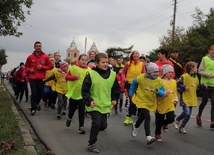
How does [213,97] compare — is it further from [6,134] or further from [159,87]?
[6,134]

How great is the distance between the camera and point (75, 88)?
8406 millimetres

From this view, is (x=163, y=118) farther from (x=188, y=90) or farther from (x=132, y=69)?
(x=132, y=69)

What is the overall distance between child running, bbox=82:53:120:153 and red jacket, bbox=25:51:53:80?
14.6 feet

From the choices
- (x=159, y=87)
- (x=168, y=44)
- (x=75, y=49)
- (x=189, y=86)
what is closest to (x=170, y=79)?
(x=159, y=87)

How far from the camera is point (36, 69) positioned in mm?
10555

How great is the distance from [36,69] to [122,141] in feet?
13.9

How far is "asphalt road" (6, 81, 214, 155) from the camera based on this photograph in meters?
6.54

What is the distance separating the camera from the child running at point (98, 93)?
6.30 meters

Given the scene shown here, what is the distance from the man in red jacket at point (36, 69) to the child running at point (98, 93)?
4.37 metres

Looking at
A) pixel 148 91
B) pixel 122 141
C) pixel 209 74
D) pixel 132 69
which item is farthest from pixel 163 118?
pixel 132 69

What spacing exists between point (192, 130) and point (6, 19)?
38.9 feet

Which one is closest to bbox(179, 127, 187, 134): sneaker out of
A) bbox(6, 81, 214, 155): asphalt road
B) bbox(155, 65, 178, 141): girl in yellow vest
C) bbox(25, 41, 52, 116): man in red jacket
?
bbox(6, 81, 214, 155): asphalt road

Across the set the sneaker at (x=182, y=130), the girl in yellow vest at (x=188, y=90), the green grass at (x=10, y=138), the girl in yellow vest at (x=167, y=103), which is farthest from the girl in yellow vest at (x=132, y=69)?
the green grass at (x=10, y=138)

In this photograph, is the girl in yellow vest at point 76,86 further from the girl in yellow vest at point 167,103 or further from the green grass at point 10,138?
the girl in yellow vest at point 167,103
